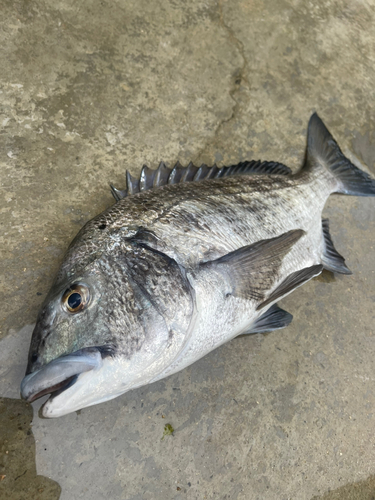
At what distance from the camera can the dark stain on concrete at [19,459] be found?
5.88 ft

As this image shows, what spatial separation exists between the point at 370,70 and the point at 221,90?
1.78m

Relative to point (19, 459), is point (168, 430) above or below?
above

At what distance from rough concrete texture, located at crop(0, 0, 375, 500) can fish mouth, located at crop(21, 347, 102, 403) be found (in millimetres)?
658

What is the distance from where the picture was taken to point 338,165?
2.91 meters

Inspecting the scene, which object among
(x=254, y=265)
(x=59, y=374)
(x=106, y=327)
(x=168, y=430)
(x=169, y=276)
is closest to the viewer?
(x=59, y=374)

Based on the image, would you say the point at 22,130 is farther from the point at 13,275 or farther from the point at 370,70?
the point at 370,70

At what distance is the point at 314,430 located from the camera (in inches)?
91.4

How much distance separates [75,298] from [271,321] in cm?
136

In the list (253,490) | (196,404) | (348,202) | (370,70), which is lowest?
(253,490)

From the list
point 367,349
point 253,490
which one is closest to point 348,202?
point 367,349

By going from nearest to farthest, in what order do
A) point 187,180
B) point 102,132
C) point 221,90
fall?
point 187,180 → point 102,132 → point 221,90

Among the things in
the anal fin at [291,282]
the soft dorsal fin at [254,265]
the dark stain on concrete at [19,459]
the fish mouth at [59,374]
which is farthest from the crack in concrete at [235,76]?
the dark stain on concrete at [19,459]

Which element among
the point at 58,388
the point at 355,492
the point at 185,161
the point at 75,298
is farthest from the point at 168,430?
the point at 185,161

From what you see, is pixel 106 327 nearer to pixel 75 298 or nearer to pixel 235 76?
pixel 75 298
